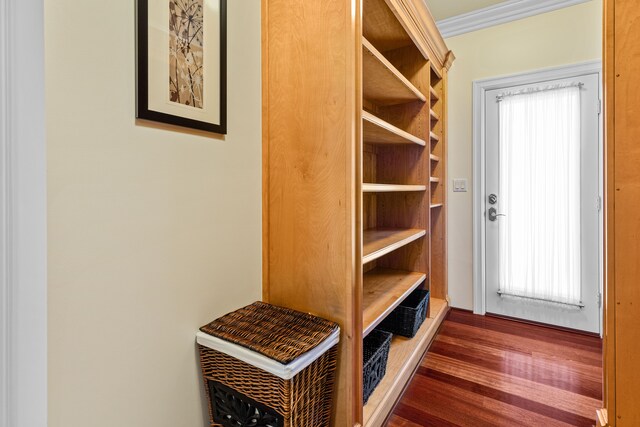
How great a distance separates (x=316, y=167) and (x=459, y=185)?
1.98m

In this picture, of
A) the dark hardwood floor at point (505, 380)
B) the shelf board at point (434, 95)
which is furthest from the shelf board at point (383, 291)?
the shelf board at point (434, 95)

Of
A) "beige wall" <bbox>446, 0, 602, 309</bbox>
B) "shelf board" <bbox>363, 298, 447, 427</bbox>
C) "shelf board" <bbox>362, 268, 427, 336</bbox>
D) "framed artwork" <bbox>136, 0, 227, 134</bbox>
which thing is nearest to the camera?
"framed artwork" <bbox>136, 0, 227, 134</bbox>

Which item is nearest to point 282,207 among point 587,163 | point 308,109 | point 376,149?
point 308,109

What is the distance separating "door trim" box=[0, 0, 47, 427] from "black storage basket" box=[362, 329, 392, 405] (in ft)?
3.71

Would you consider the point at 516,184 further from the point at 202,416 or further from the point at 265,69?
the point at 202,416

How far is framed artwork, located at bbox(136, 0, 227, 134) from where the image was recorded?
0.94 m

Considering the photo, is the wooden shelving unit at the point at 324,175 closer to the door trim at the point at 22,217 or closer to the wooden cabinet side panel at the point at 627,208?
the door trim at the point at 22,217

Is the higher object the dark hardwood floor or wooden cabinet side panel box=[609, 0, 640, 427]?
wooden cabinet side panel box=[609, 0, 640, 427]

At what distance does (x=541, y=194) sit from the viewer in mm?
2512

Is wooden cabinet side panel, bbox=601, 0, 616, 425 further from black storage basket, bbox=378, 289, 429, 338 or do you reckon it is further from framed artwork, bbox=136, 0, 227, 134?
framed artwork, bbox=136, 0, 227, 134

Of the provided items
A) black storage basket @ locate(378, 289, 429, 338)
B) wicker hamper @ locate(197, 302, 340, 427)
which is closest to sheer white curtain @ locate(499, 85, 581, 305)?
black storage basket @ locate(378, 289, 429, 338)

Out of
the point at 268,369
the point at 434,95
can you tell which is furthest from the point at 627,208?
the point at 434,95

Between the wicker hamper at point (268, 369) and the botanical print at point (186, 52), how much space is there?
800mm

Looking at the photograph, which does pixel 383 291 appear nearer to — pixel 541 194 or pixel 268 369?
pixel 268 369
